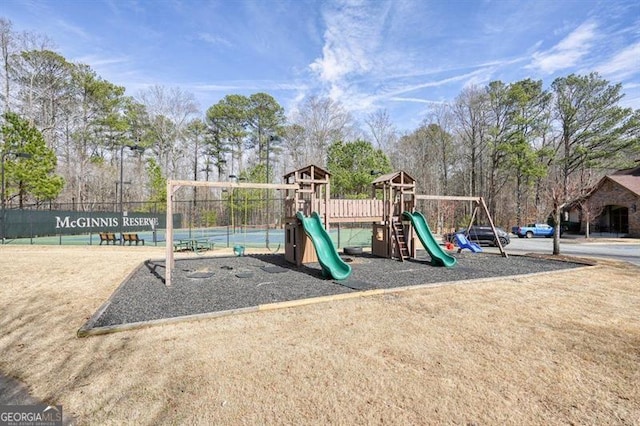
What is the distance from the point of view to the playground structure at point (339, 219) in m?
9.12

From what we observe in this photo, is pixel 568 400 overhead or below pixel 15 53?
below

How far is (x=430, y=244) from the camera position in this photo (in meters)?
10.2

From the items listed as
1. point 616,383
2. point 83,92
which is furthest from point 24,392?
A: point 83,92

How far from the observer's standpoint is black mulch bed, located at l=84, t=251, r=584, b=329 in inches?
212

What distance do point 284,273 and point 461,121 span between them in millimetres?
31446

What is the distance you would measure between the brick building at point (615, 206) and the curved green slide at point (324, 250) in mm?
23819

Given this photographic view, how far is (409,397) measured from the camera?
2717 millimetres

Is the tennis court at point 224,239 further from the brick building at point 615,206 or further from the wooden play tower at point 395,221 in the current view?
the brick building at point 615,206

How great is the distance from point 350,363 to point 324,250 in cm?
532

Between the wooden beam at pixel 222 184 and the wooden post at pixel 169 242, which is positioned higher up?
the wooden beam at pixel 222 184

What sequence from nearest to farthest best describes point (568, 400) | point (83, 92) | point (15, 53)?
point (568, 400) → point (15, 53) → point (83, 92)

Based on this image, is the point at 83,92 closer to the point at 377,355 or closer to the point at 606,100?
→ the point at 377,355

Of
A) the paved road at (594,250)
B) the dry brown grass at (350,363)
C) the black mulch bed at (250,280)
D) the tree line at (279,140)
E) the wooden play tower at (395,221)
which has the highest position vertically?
the tree line at (279,140)

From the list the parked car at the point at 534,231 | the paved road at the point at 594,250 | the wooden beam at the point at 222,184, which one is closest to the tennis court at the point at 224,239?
the wooden beam at the point at 222,184
